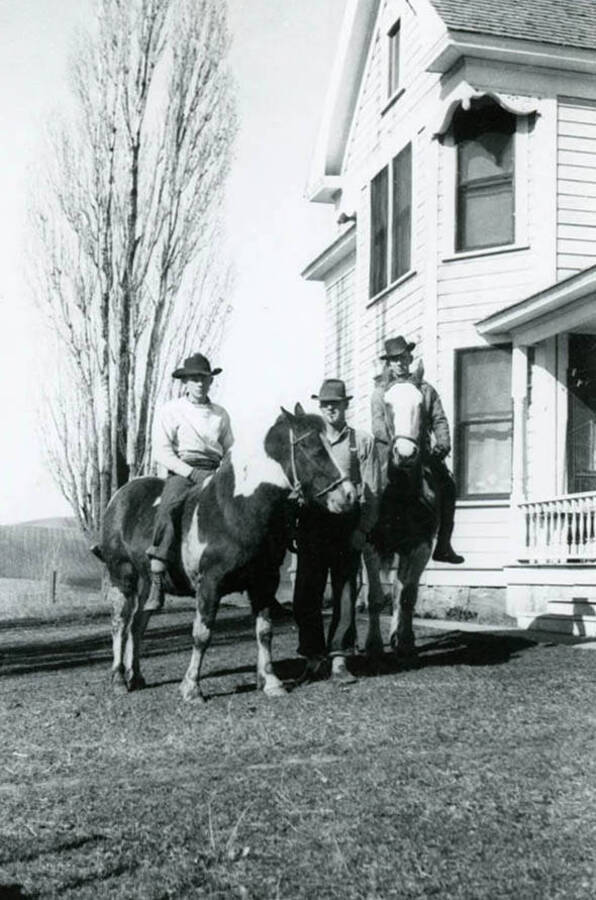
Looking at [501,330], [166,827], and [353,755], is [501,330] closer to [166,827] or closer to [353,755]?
[353,755]

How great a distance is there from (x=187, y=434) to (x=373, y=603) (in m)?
2.23

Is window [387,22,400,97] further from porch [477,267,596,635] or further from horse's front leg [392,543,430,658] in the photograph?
horse's front leg [392,543,430,658]

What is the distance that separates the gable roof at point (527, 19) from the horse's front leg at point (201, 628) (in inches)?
444

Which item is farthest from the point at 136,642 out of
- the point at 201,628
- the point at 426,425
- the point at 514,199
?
the point at 514,199

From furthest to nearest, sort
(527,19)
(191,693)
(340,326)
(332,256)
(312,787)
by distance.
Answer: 1. (340,326)
2. (332,256)
3. (527,19)
4. (191,693)
5. (312,787)

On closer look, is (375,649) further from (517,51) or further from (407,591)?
(517,51)

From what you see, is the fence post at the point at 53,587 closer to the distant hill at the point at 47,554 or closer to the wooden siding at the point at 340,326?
the wooden siding at the point at 340,326

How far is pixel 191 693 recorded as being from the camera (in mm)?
8938

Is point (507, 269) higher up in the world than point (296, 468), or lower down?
higher up

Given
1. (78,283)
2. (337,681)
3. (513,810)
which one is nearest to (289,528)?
(337,681)

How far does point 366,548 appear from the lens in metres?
10.5

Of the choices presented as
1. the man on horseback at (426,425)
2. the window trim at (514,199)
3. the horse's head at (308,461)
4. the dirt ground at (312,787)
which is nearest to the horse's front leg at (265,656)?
the dirt ground at (312,787)

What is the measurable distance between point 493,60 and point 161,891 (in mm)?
15338

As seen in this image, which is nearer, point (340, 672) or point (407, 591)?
point (340, 672)
